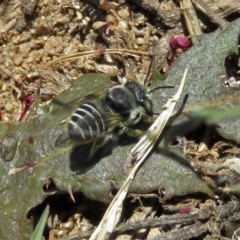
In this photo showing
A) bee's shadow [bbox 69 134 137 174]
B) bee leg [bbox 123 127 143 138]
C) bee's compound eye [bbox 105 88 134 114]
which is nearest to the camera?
bee's compound eye [bbox 105 88 134 114]

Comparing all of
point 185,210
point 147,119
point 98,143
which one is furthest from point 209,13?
point 185,210

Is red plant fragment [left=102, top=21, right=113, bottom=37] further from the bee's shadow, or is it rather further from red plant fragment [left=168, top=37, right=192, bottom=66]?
the bee's shadow

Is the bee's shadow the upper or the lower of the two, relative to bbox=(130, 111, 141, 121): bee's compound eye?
lower

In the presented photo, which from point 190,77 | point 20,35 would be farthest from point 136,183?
point 20,35

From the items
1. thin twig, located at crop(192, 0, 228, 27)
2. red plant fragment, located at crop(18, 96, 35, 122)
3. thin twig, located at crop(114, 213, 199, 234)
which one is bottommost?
thin twig, located at crop(114, 213, 199, 234)

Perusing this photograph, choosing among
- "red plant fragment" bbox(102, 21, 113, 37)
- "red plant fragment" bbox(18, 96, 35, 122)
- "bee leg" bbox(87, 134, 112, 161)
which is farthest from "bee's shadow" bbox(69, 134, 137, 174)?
"red plant fragment" bbox(102, 21, 113, 37)

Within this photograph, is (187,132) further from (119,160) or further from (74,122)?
(74,122)

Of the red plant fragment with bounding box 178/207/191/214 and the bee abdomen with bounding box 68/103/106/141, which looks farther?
the red plant fragment with bounding box 178/207/191/214

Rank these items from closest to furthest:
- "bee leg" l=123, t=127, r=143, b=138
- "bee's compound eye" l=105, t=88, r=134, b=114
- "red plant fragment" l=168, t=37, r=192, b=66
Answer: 1. "bee's compound eye" l=105, t=88, r=134, b=114
2. "bee leg" l=123, t=127, r=143, b=138
3. "red plant fragment" l=168, t=37, r=192, b=66
